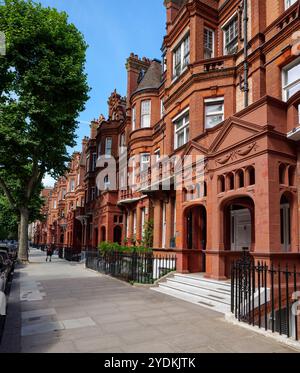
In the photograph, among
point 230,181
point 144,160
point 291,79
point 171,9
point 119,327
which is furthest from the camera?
point 144,160

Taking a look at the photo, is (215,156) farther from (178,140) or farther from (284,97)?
(178,140)

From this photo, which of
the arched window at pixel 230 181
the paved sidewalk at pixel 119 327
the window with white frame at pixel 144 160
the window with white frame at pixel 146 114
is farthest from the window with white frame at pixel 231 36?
the paved sidewalk at pixel 119 327

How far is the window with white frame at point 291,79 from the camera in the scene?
10.8 meters

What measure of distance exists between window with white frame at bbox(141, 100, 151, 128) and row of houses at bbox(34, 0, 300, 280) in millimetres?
73

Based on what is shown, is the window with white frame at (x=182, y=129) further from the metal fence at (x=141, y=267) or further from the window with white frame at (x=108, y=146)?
the window with white frame at (x=108, y=146)

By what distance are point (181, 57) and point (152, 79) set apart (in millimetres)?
6645

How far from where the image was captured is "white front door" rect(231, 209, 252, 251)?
13.3 meters

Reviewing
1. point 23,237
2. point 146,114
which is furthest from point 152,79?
point 23,237

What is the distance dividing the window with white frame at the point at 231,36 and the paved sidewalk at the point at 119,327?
11802 mm

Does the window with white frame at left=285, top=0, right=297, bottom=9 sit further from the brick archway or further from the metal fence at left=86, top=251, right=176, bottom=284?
the metal fence at left=86, top=251, right=176, bottom=284

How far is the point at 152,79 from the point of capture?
23078mm

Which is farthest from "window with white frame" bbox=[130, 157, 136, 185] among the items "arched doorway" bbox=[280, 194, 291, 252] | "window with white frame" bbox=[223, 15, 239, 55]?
"arched doorway" bbox=[280, 194, 291, 252]

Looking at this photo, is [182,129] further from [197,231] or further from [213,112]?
[197,231]

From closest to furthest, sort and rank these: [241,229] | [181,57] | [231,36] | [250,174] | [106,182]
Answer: [250,174] < [241,229] < [231,36] < [181,57] < [106,182]
